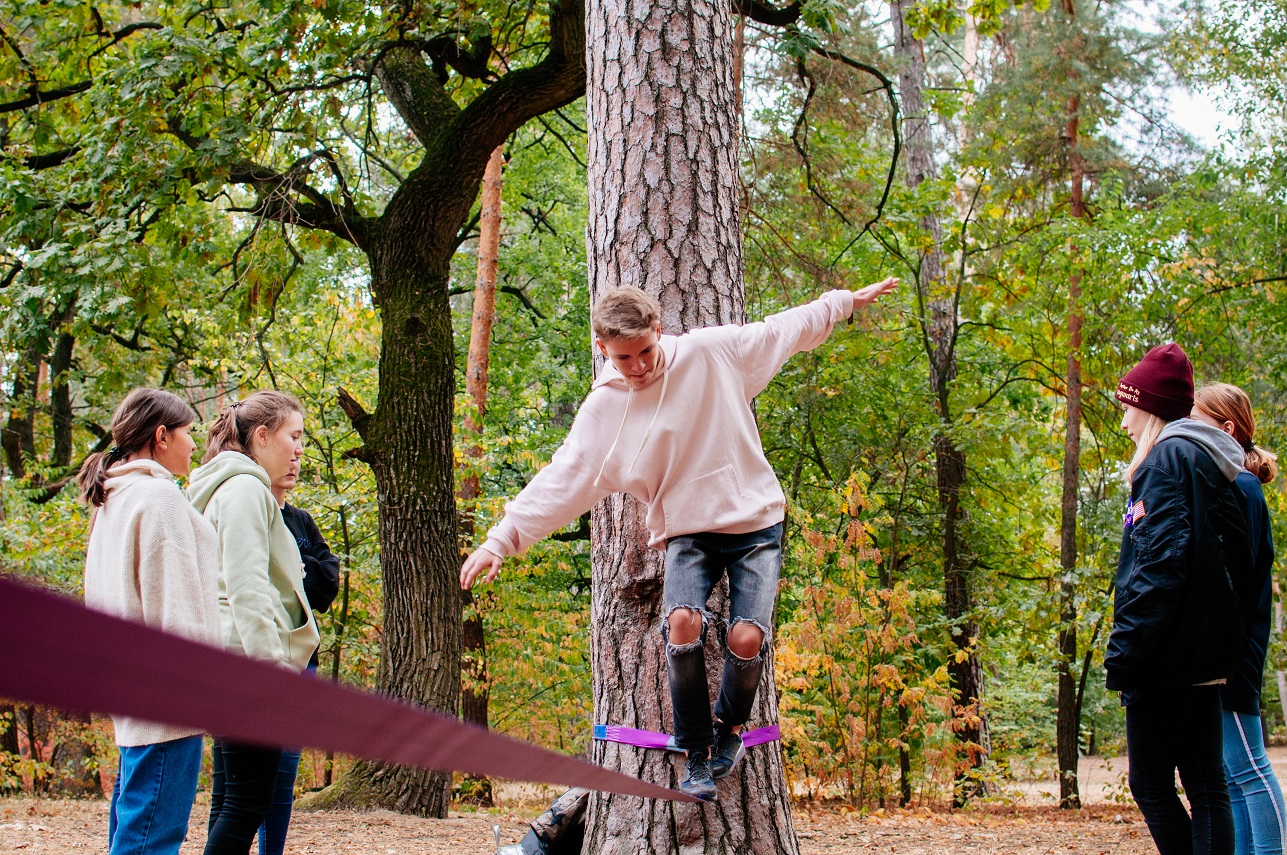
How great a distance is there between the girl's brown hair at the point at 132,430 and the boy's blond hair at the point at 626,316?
1.26m

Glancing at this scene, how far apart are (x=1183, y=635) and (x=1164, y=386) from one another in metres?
0.86

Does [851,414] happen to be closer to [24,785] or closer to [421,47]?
[421,47]

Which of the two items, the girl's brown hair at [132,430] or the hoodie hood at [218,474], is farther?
the hoodie hood at [218,474]

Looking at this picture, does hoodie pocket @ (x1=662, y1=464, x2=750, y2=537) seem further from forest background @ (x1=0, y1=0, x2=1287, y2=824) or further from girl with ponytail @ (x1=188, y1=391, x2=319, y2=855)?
forest background @ (x1=0, y1=0, x2=1287, y2=824)

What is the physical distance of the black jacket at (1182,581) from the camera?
312cm

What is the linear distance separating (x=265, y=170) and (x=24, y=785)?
910 centimetres

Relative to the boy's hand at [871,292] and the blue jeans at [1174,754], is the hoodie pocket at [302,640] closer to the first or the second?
the boy's hand at [871,292]

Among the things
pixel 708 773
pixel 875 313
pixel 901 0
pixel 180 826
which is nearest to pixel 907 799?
pixel 875 313

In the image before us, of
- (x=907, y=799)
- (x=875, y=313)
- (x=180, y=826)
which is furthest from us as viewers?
(x=875, y=313)

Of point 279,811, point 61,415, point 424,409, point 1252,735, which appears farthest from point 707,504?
point 61,415

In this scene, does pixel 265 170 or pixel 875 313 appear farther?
pixel 875 313

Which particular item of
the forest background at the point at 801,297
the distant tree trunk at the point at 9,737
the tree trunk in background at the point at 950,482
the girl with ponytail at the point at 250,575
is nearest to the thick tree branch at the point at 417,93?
the forest background at the point at 801,297

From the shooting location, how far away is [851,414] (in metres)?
12.9

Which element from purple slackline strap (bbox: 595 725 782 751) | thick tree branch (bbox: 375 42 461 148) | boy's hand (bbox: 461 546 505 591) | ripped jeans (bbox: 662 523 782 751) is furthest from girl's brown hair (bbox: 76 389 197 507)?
thick tree branch (bbox: 375 42 461 148)
